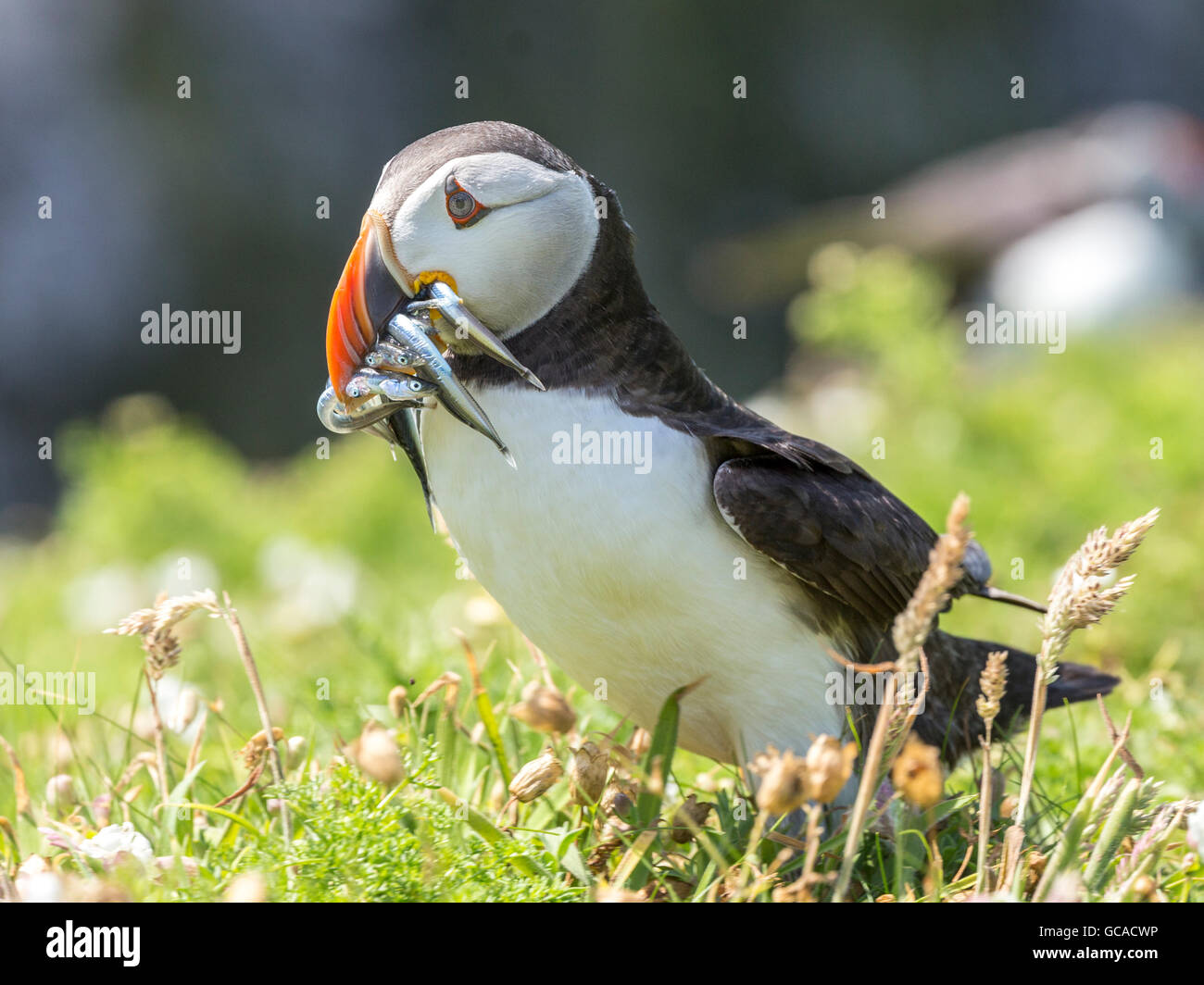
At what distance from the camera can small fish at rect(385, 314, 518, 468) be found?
210 centimetres

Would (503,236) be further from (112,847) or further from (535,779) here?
(112,847)

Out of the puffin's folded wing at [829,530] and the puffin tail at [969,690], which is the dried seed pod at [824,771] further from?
the puffin tail at [969,690]

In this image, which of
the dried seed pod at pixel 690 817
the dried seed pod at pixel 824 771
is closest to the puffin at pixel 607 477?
the dried seed pod at pixel 690 817

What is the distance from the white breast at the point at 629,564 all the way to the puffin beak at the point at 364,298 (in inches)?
8.9

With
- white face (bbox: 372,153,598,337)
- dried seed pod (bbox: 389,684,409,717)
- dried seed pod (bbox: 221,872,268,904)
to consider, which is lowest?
dried seed pod (bbox: 221,872,268,904)

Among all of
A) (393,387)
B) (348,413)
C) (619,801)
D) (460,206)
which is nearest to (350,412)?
(348,413)

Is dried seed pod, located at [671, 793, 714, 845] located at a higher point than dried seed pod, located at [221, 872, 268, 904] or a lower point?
lower

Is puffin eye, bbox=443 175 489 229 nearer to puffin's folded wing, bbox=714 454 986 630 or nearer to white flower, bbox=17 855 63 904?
puffin's folded wing, bbox=714 454 986 630

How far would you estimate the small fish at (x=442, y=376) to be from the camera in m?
2.10

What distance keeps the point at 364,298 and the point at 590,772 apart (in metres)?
0.84

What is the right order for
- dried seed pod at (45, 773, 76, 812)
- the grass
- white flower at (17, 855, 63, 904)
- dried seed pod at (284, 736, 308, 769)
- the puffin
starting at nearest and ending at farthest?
white flower at (17, 855, 63, 904), the grass, the puffin, dried seed pod at (284, 736, 308, 769), dried seed pod at (45, 773, 76, 812)

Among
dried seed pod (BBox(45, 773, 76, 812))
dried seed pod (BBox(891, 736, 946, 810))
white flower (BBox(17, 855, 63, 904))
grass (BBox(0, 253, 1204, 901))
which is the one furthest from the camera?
dried seed pod (BBox(45, 773, 76, 812))

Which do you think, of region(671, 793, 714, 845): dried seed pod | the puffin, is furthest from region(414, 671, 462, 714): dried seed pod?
region(671, 793, 714, 845): dried seed pod

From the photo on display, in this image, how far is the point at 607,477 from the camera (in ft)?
7.21
